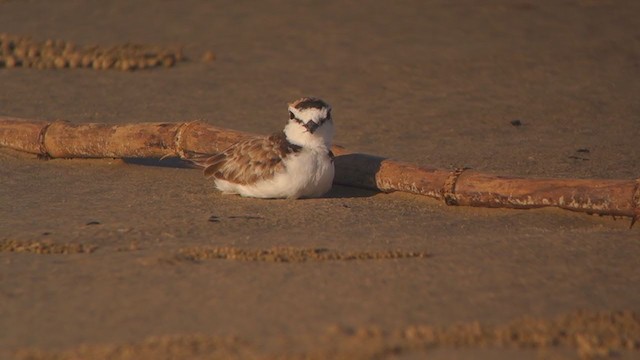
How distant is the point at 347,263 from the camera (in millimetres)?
6164

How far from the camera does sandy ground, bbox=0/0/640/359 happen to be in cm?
520

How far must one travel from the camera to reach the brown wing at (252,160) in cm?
780

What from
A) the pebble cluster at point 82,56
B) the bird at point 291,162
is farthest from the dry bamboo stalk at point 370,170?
the pebble cluster at point 82,56

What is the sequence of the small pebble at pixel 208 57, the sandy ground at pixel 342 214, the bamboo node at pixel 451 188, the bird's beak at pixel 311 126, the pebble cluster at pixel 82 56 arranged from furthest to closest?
1. the small pebble at pixel 208 57
2. the pebble cluster at pixel 82 56
3. the bird's beak at pixel 311 126
4. the bamboo node at pixel 451 188
5. the sandy ground at pixel 342 214

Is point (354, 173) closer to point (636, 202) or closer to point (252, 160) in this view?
point (252, 160)

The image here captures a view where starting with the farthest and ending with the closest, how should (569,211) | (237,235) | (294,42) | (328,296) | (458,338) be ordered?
(294,42) < (569,211) < (237,235) < (328,296) < (458,338)

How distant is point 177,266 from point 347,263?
84 cm

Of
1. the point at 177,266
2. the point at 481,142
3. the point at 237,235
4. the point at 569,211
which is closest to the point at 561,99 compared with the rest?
the point at 481,142

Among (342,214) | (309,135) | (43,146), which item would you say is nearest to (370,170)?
(309,135)

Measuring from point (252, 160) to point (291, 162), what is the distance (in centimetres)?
28

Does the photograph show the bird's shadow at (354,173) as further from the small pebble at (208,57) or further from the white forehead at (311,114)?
the small pebble at (208,57)

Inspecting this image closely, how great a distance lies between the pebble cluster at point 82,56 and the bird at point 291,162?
5.53 m

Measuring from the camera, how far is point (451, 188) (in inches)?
301

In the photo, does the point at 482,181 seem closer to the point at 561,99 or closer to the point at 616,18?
the point at 561,99
